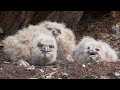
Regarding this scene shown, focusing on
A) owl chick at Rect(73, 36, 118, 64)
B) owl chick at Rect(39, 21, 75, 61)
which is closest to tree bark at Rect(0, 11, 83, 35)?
Answer: owl chick at Rect(39, 21, 75, 61)

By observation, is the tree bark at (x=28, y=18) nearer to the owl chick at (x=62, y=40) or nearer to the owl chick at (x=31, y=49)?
the owl chick at (x=62, y=40)

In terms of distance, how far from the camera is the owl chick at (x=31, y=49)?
6.65 meters

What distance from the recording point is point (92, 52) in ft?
22.8

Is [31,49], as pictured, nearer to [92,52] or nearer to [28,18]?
[92,52]

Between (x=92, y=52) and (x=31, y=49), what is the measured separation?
3.46ft

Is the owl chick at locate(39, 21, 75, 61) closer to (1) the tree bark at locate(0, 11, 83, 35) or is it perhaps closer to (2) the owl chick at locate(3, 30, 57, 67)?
(2) the owl chick at locate(3, 30, 57, 67)

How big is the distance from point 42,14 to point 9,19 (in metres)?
0.72

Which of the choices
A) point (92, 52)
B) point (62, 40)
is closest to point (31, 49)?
point (62, 40)

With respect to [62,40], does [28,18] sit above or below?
above

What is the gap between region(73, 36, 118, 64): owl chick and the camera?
6871 millimetres

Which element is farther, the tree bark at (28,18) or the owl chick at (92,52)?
the tree bark at (28,18)

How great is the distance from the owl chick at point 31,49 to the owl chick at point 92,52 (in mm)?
560

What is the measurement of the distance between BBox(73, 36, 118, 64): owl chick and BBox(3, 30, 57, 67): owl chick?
560 millimetres

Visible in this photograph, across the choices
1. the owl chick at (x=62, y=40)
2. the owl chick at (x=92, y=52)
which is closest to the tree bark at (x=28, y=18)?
the owl chick at (x=62, y=40)
